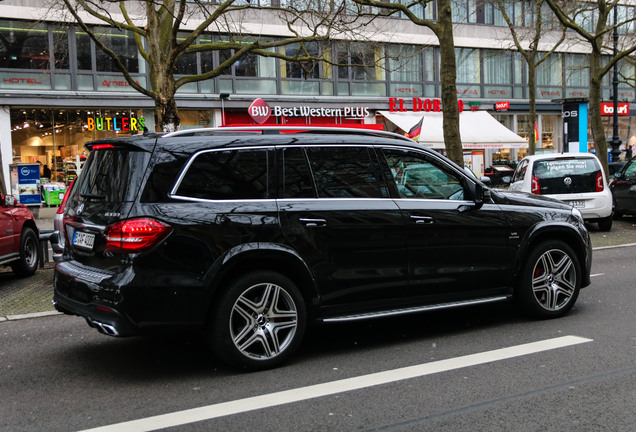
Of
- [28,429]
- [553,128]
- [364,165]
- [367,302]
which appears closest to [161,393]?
[28,429]

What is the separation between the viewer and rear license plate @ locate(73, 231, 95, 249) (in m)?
4.73

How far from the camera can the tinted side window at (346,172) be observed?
17.2ft

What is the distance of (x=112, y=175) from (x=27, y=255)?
6159 millimetres

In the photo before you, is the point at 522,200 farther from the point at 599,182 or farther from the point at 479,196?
the point at 599,182

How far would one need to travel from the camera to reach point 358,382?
4590 millimetres

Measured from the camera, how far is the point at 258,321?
4.87 metres

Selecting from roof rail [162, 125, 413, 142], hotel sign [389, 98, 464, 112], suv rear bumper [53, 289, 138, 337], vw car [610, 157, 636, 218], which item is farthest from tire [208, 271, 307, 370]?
hotel sign [389, 98, 464, 112]

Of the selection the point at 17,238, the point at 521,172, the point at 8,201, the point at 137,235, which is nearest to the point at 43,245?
the point at 17,238

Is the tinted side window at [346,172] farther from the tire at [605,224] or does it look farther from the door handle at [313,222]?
the tire at [605,224]

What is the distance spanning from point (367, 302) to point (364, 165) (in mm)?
1170

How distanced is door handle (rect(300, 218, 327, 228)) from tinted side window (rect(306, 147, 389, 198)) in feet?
0.78

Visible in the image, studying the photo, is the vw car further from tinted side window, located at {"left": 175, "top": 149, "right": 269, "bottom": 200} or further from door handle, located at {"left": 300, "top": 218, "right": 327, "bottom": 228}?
tinted side window, located at {"left": 175, "top": 149, "right": 269, "bottom": 200}

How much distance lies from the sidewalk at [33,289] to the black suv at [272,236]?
9.15ft

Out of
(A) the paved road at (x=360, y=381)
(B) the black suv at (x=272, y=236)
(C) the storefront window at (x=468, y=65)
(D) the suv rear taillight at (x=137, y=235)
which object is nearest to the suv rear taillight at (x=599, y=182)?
(A) the paved road at (x=360, y=381)
